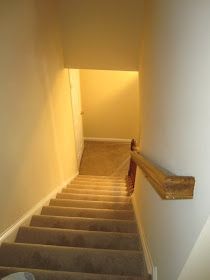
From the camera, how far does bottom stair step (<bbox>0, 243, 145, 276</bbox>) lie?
67.7 inches

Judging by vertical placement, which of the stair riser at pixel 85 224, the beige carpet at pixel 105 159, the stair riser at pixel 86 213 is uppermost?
the stair riser at pixel 85 224

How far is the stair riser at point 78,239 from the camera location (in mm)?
2014

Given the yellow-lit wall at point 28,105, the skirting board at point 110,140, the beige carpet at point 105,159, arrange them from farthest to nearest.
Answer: the skirting board at point 110,140 < the beige carpet at point 105,159 < the yellow-lit wall at point 28,105

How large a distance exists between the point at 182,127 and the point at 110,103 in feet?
16.4

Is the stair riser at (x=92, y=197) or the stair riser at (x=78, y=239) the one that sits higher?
the stair riser at (x=78, y=239)

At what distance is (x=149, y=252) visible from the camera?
68.6 inches

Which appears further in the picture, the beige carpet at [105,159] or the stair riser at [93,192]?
the beige carpet at [105,159]

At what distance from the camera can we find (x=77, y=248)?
5.98 feet

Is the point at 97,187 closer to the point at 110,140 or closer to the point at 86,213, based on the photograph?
the point at 86,213

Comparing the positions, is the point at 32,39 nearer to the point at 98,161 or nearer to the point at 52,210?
the point at 52,210

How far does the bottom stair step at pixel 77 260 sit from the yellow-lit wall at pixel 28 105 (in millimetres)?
251

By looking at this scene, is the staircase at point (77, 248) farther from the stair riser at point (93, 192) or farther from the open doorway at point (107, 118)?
the open doorway at point (107, 118)

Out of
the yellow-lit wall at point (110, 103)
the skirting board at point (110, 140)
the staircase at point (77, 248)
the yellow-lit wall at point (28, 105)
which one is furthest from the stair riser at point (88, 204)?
the skirting board at point (110, 140)

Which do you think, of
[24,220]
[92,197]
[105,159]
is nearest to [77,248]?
[24,220]
